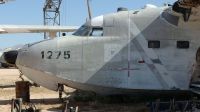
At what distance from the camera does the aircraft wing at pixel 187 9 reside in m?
8.24

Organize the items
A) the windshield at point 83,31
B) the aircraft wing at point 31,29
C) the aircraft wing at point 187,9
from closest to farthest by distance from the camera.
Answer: the aircraft wing at point 187,9
the windshield at point 83,31
the aircraft wing at point 31,29

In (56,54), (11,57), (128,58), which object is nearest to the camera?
(128,58)

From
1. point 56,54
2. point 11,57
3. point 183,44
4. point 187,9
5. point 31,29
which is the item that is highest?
point 187,9

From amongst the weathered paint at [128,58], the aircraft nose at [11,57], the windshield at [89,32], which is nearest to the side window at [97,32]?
the windshield at [89,32]

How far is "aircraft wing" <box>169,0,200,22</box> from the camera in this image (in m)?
8.24

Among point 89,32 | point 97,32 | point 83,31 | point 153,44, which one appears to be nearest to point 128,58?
point 153,44

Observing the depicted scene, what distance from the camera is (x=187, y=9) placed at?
9469 mm

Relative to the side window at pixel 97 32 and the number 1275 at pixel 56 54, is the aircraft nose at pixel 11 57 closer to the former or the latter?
the number 1275 at pixel 56 54

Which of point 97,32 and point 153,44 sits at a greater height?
point 97,32

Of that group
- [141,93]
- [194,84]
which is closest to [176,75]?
[194,84]

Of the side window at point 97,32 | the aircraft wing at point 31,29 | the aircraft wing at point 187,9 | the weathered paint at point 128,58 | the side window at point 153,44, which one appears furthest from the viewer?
the aircraft wing at point 31,29

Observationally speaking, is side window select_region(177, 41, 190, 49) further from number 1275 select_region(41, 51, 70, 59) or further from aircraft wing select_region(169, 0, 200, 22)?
number 1275 select_region(41, 51, 70, 59)

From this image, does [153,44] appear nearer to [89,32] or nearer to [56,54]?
[89,32]

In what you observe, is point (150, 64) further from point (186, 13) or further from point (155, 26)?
point (186, 13)
